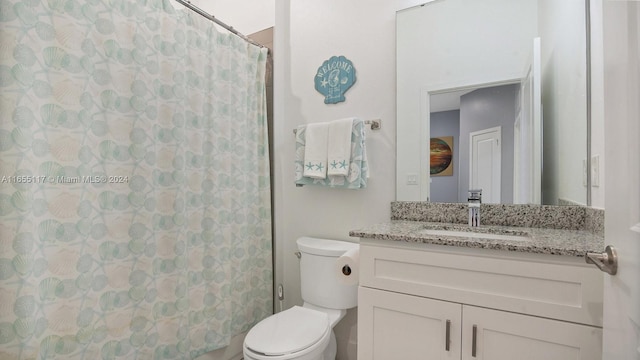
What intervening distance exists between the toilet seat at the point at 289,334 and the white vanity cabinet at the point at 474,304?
0.83ft

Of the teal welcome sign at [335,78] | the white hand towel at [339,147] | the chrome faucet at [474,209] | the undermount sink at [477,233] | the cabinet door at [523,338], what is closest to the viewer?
the cabinet door at [523,338]

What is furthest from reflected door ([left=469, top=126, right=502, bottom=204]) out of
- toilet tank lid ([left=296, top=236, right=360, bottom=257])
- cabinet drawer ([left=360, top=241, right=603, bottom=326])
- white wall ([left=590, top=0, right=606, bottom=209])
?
toilet tank lid ([left=296, top=236, right=360, bottom=257])

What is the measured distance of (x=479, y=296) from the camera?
0.99 m

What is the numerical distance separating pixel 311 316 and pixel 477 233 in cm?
87

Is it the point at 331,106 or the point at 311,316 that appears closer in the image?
the point at 311,316

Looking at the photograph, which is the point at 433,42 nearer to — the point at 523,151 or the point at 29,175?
the point at 523,151

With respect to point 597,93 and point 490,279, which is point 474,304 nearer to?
point 490,279

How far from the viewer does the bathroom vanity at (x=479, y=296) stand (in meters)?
0.88

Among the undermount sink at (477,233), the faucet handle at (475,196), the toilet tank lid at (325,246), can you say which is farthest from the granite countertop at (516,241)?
the toilet tank lid at (325,246)

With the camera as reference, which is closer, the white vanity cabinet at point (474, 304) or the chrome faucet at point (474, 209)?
the white vanity cabinet at point (474, 304)

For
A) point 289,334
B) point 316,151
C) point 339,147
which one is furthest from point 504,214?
point 289,334

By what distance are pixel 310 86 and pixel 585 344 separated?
5.61 feet

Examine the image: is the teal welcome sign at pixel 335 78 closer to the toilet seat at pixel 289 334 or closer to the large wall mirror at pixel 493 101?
the large wall mirror at pixel 493 101

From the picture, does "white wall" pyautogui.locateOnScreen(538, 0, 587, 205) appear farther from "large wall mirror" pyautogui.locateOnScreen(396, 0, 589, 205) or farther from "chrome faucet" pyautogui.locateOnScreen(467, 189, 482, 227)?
"chrome faucet" pyautogui.locateOnScreen(467, 189, 482, 227)
